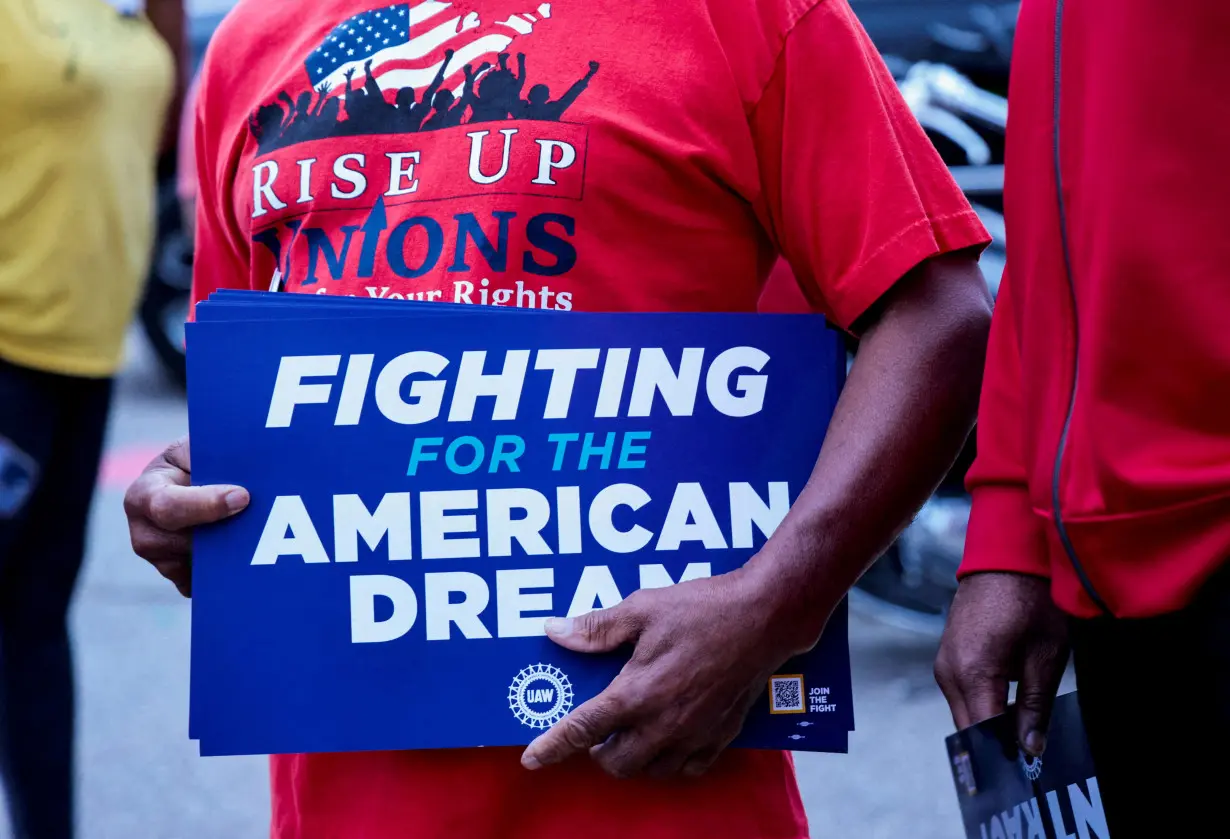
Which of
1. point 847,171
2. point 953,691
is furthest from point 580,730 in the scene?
point 847,171

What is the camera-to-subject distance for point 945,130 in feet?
13.4

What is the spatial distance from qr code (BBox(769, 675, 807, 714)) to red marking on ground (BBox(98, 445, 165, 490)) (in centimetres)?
571

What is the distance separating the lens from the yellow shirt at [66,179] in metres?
2.79

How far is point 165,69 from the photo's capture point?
126 inches

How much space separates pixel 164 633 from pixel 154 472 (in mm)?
3733

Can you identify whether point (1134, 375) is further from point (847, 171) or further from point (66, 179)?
point (66, 179)

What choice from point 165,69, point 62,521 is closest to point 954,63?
point 165,69

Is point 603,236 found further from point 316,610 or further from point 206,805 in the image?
point 206,805

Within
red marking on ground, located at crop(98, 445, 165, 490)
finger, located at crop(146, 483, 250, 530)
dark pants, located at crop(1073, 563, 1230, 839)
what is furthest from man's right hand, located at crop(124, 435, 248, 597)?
red marking on ground, located at crop(98, 445, 165, 490)

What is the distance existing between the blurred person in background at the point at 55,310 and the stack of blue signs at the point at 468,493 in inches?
59.4

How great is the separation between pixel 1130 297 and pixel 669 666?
0.53 metres

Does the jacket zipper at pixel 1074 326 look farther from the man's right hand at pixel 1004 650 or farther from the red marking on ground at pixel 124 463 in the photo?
the red marking on ground at pixel 124 463

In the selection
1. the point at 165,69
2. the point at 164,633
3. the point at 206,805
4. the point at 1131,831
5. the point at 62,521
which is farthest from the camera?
the point at 164,633

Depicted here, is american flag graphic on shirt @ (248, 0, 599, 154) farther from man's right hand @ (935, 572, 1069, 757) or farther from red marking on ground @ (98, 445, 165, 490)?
red marking on ground @ (98, 445, 165, 490)
